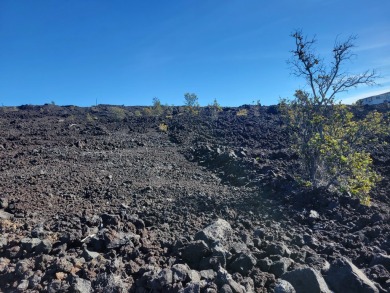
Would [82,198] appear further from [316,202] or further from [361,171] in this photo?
[361,171]

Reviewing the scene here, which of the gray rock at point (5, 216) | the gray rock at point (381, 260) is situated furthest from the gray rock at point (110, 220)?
the gray rock at point (381, 260)

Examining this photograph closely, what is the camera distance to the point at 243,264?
3.34 m

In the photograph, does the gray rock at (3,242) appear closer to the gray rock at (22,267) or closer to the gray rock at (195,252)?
the gray rock at (22,267)

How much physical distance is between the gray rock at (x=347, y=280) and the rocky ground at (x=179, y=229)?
0.01 m

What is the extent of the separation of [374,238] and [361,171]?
229cm

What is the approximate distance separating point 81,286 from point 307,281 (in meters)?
1.91

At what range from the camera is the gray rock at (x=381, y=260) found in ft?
11.5

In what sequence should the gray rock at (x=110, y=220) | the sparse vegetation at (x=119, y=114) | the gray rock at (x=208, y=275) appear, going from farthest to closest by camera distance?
the sparse vegetation at (x=119, y=114), the gray rock at (x=110, y=220), the gray rock at (x=208, y=275)

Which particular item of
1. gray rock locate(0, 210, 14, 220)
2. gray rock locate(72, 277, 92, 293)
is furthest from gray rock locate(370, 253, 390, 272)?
gray rock locate(0, 210, 14, 220)

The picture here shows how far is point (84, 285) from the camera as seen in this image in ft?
9.25

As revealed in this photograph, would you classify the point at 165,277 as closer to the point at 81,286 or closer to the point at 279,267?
the point at 81,286

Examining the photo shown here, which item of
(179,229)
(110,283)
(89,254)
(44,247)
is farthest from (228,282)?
(44,247)

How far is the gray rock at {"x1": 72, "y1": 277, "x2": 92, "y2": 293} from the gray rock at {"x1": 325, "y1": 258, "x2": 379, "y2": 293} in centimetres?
216

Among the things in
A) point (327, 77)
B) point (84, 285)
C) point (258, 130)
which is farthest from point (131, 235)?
point (258, 130)
